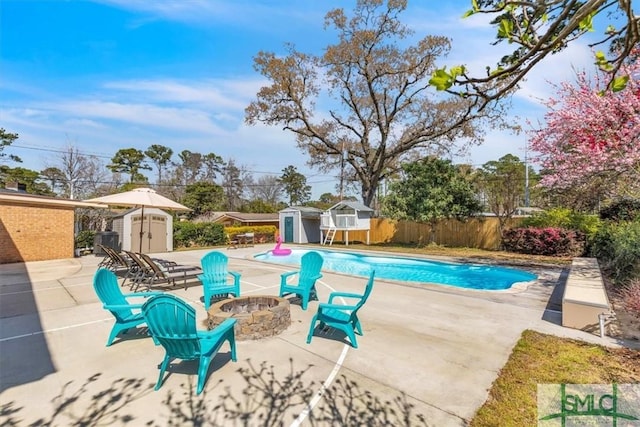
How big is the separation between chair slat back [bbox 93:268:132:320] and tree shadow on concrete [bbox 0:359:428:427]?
3.59 ft

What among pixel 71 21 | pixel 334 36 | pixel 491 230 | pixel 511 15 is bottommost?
pixel 491 230

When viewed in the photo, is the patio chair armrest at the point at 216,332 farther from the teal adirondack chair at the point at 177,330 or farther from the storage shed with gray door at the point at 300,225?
the storage shed with gray door at the point at 300,225

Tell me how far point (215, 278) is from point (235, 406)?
12.9 ft

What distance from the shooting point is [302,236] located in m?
23.2

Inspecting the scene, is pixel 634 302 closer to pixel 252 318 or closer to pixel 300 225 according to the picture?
pixel 252 318

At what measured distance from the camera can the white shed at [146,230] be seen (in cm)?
1670

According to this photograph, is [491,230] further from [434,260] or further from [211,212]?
[211,212]

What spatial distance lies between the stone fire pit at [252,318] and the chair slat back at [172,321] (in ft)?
3.70

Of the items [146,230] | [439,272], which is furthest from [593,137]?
[146,230]

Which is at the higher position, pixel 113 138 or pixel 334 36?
pixel 334 36

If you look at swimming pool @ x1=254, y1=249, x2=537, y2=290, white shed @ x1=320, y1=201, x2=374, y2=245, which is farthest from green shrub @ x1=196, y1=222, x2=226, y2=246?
white shed @ x1=320, y1=201, x2=374, y2=245

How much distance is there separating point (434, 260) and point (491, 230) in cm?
658

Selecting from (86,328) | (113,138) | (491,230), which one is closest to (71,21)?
(86,328)

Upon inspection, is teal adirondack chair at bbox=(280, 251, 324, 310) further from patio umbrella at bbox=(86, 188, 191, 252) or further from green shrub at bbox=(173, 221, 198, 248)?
green shrub at bbox=(173, 221, 198, 248)
